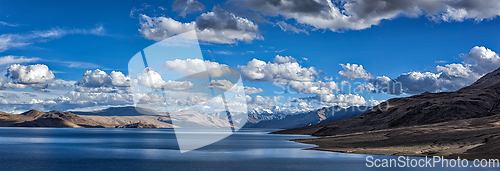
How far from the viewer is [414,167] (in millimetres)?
67688

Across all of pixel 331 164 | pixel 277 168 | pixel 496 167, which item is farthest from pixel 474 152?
pixel 277 168

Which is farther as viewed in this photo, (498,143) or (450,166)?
(498,143)

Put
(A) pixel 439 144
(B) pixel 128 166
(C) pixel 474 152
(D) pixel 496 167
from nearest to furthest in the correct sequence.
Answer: (D) pixel 496 167 → (B) pixel 128 166 → (C) pixel 474 152 → (A) pixel 439 144

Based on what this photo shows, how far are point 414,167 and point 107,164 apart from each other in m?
61.1

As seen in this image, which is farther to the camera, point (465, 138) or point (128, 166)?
point (465, 138)

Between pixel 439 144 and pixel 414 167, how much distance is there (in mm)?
40081

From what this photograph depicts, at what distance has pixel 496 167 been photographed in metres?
63.7

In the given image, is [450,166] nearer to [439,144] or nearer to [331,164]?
[331,164]

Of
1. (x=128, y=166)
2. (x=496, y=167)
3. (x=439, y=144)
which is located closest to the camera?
(x=496, y=167)

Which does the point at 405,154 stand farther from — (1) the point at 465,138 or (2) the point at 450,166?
(1) the point at 465,138

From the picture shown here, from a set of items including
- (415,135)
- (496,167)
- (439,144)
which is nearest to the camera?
(496,167)

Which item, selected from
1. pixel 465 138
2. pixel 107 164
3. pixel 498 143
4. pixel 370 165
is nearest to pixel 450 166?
pixel 370 165

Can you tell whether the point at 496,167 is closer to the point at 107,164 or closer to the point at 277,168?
the point at 277,168

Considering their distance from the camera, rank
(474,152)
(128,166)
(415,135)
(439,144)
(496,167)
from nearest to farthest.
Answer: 1. (496,167)
2. (128,166)
3. (474,152)
4. (439,144)
5. (415,135)
